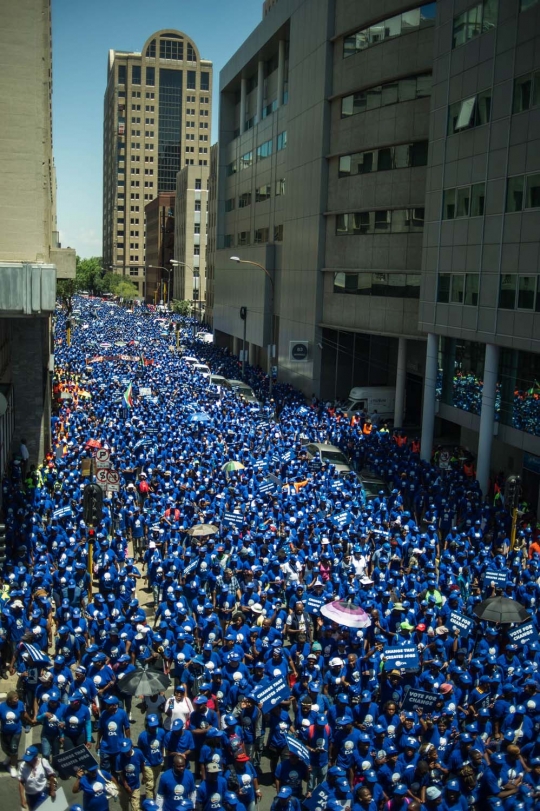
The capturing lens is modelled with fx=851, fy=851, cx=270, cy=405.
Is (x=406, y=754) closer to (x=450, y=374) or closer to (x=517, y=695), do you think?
(x=517, y=695)

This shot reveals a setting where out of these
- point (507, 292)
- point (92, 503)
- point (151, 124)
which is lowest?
point (92, 503)

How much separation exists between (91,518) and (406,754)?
8.22 m

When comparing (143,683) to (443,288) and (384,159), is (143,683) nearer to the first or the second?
(443,288)

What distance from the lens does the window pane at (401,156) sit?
3438 cm

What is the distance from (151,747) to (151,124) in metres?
163

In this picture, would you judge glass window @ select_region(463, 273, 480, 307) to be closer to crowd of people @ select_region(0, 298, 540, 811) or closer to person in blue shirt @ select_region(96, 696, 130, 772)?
crowd of people @ select_region(0, 298, 540, 811)

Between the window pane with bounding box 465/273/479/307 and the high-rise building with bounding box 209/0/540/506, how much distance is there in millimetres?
76

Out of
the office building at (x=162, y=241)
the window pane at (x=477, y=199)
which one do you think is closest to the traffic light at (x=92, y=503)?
the window pane at (x=477, y=199)

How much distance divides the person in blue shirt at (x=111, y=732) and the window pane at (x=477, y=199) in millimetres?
20166

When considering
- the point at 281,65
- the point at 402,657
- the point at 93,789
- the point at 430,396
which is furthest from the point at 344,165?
the point at 93,789

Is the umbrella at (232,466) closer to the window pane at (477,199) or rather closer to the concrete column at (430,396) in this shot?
the concrete column at (430,396)

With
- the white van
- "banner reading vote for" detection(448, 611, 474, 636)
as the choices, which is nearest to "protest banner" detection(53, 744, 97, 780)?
"banner reading vote for" detection(448, 611, 474, 636)

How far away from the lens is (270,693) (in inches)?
433

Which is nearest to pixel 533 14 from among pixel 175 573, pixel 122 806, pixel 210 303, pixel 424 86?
pixel 424 86
